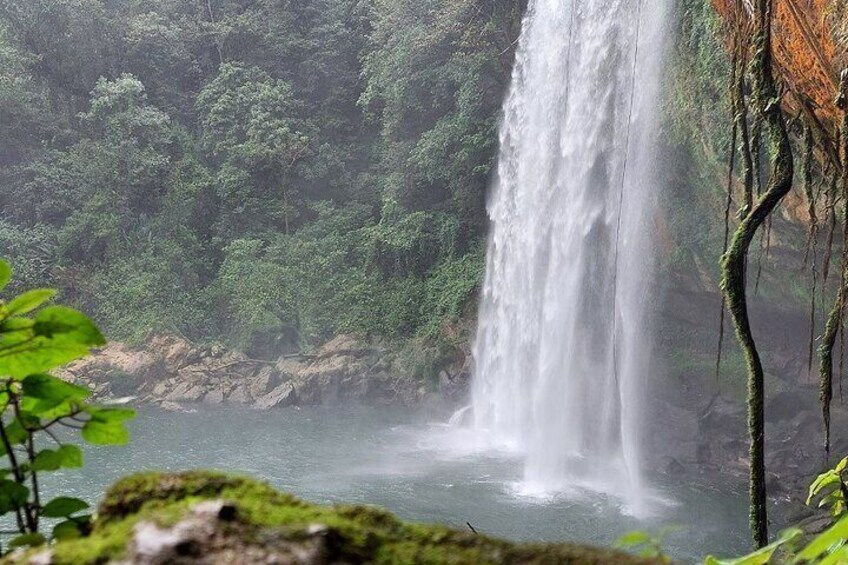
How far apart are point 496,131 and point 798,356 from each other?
7.11m

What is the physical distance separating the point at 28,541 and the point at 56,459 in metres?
0.11

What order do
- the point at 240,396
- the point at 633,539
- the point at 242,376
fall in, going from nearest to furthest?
1. the point at 633,539
2. the point at 240,396
3. the point at 242,376

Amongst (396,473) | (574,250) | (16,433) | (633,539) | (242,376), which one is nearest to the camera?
(633,539)

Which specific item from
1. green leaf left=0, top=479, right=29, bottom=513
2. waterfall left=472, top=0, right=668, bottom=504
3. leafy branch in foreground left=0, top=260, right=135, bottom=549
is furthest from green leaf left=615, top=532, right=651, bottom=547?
waterfall left=472, top=0, right=668, bottom=504

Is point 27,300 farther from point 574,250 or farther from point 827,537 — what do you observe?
point 574,250

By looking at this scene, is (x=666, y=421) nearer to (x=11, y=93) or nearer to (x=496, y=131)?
(x=496, y=131)

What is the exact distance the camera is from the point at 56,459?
0.91 m

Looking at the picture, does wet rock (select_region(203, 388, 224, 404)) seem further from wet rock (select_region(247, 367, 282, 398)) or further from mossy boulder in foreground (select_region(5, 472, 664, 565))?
mossy boulder in foreground (select_region(5, 472, 664, 565))

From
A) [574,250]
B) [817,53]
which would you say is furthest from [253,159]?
[817,53]

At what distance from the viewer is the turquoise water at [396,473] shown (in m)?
8.36

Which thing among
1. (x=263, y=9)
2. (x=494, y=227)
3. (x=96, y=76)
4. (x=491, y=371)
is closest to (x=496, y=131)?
(x=494, y=227)

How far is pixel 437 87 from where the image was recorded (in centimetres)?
1617

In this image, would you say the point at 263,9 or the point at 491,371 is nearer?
the point at 491,371

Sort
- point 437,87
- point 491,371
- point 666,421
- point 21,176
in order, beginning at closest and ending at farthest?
point 666,421, point 491,371, point 437,87, point 21,176
